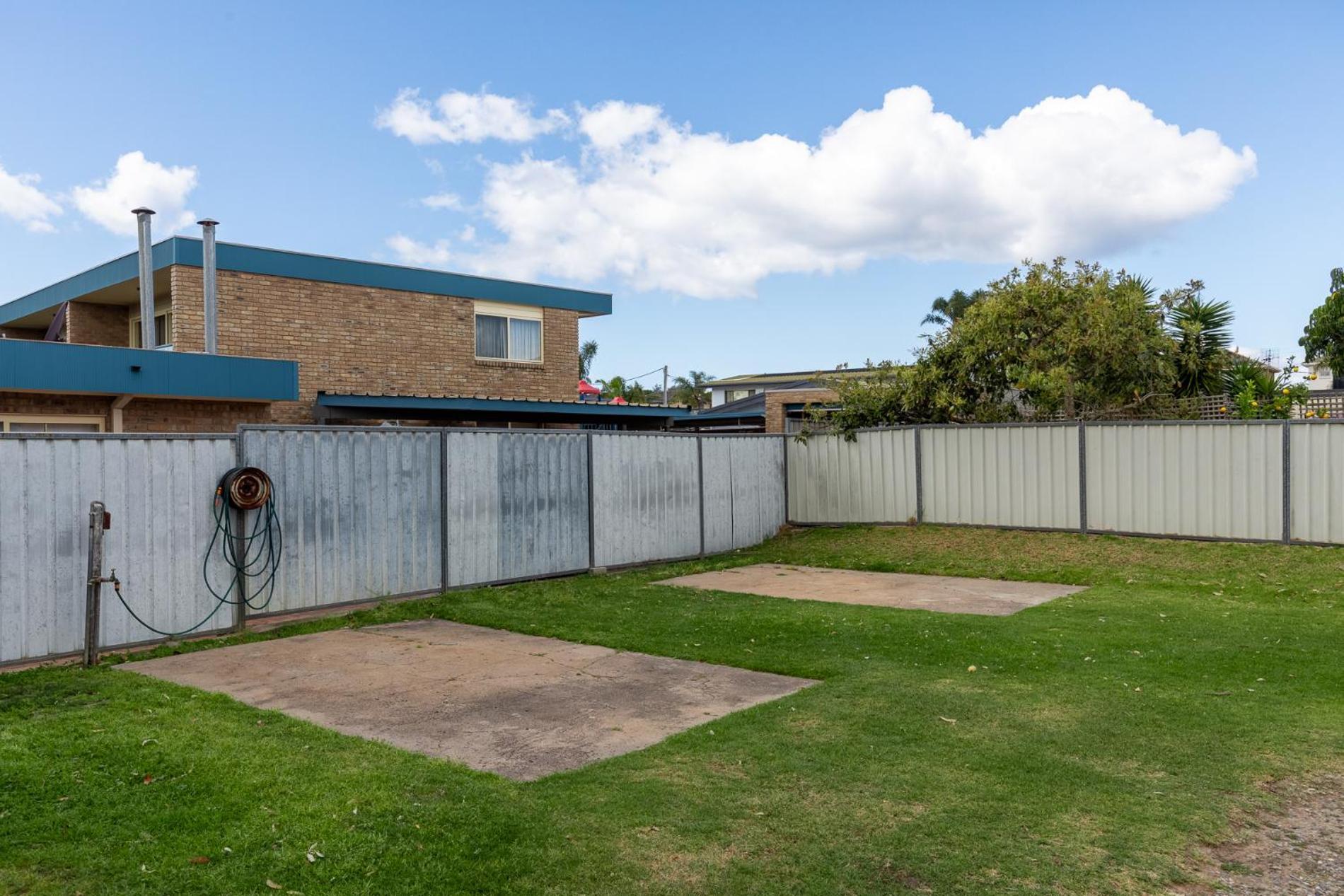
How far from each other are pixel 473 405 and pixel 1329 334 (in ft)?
141

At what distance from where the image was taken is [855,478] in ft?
57.7

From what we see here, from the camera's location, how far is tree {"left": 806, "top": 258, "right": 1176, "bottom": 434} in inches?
656

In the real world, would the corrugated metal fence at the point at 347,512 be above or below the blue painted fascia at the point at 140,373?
below

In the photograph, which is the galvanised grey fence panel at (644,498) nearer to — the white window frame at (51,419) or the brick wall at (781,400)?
the white window frame at (51,419)

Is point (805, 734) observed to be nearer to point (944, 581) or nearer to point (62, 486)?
point (62, 486)

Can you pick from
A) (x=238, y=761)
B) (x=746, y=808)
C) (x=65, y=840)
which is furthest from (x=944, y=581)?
(x=65, y=840)

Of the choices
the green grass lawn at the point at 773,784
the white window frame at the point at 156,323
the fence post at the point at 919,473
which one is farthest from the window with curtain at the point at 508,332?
the green grass lawn at the point at 773,784

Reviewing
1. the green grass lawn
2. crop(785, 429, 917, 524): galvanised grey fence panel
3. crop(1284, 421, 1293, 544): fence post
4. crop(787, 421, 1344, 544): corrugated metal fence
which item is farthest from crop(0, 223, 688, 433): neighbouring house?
crop(1284, 421, 1293, 544): fence post

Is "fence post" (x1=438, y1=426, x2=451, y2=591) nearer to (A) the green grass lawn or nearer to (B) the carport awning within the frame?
(A) the green grass lawn

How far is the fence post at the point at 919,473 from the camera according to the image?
55.2ft

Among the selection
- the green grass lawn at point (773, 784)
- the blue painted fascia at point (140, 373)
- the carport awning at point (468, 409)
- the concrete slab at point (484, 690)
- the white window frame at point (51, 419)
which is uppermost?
the blue painted fascia at point (140, 373)

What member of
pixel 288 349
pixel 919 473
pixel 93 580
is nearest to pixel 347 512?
pixel 93 580

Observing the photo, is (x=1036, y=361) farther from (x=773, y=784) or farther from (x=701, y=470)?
(x=773, y=784)

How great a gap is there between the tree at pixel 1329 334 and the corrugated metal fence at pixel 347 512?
131ft
